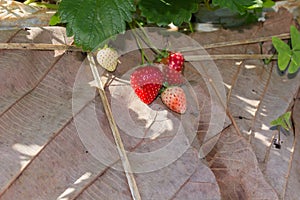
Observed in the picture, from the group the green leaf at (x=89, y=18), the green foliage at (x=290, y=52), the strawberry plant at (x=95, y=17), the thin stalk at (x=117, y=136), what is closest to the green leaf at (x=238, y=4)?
the strawberry plant at (x=95, y=17)

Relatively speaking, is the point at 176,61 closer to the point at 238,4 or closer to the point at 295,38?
the point at 238,4

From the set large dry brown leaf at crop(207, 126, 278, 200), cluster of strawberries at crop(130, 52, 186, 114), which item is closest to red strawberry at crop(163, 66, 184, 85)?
cluster of strawberries at crop(130, 52, 186, 114)

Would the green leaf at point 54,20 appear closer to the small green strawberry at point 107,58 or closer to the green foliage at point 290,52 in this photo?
the small green strawberry at point 107,58

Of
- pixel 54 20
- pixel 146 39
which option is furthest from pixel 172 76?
pixel 54 20

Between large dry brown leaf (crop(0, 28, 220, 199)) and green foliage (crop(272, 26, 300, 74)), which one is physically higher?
green foliage (crop(272, 26, 300, 74))

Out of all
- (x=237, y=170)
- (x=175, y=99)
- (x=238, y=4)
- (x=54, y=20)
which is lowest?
(x=237, y=170)

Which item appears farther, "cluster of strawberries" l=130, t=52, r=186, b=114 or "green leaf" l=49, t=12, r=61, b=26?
"green leaf" l=49, t=12, r=61, b=26

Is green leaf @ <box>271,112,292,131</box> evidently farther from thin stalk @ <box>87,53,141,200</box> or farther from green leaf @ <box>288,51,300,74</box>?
thin stalk @ <box>87,53,141,200</box>
